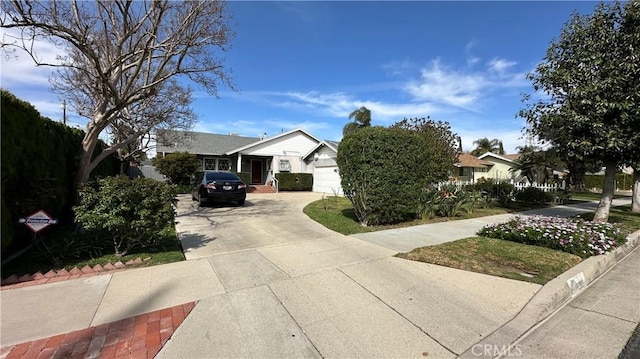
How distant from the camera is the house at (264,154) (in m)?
22.2

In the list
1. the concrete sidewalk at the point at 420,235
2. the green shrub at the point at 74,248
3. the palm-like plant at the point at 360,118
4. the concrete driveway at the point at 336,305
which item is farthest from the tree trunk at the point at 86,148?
the palm-like plant at the point at 360,118

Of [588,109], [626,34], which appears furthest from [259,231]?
[626,34]

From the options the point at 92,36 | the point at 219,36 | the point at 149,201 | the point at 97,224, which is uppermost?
the point at 219,36

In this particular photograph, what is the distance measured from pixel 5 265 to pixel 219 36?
291 inches

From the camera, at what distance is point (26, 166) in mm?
5195

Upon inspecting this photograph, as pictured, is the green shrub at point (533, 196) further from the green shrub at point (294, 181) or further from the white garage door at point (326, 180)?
the green shrub at point (294, 181)

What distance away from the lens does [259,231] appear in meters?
7.43

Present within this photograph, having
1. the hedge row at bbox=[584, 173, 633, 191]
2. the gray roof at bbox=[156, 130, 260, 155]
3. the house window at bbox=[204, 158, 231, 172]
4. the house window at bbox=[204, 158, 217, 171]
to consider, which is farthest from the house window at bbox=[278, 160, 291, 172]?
the hedge row at bbox=[584, 173, 633, 191]

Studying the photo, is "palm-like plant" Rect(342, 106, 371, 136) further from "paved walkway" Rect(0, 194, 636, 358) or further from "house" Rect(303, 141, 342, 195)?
"paved walkway" Rect(0, 194, 636, 358)

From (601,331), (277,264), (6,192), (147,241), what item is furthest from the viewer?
(147,241)

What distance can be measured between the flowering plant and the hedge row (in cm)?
3671

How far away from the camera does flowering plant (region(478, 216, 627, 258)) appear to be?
18.5ft

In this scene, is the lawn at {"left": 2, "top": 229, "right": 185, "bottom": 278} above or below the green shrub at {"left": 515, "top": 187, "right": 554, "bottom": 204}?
below

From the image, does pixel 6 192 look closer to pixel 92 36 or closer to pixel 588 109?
pixel 92 36
